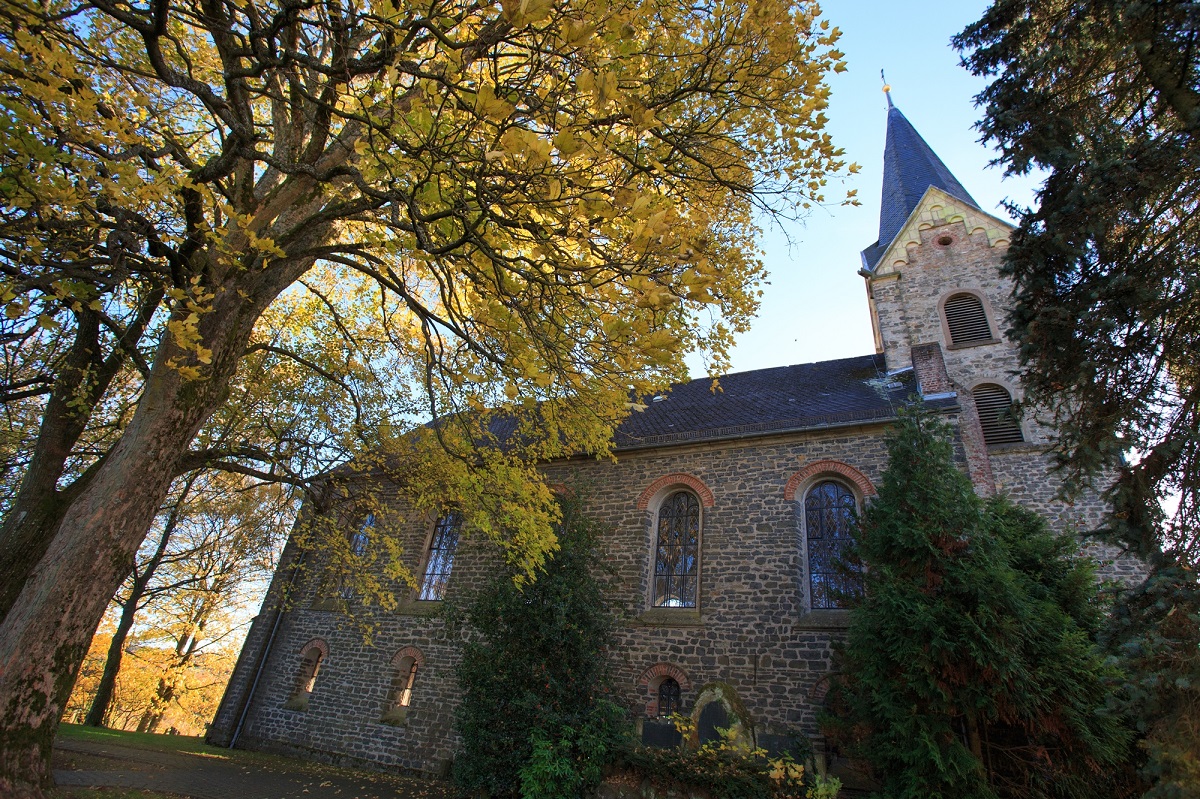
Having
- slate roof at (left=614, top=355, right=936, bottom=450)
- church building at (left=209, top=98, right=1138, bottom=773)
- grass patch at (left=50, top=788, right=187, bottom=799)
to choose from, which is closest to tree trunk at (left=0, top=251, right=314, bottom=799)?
grass patch at (left=50, top=788, right=187, bottom=799)

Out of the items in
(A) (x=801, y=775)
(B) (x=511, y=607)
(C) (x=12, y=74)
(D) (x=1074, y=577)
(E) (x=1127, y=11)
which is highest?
(E) (x=1127, y=11)

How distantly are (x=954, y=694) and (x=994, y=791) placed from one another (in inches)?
38.0

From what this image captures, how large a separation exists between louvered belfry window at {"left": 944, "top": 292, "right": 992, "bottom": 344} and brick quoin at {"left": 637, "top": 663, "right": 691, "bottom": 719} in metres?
9.04

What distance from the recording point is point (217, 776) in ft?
31.5

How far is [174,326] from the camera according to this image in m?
3.98

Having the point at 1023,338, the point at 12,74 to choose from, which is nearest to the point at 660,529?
the point at 1023,338

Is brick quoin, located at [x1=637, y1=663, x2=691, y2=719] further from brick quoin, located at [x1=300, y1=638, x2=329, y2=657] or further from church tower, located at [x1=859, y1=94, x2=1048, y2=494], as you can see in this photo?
brick quoin, located at [x1=300, y1=638, x2=329, y2=657]

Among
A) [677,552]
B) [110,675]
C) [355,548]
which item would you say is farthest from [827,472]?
[110,675]

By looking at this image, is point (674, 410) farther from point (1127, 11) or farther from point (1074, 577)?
point (1127, 11)

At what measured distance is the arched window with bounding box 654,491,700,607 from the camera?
10.8 meters

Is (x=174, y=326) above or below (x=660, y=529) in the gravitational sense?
below

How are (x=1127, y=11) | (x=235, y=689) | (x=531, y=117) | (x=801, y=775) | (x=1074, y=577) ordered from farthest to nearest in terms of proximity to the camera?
1. (x=235, y=689)
2. (x=1074, y=577)
3. (x=801, y=775)
4. (x=1127, y=11)
5. (x=531, y=117)

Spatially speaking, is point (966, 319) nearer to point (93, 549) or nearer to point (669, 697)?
point (669, 697)

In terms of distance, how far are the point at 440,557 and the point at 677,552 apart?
608 centimetres
